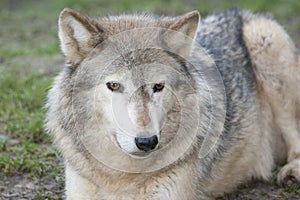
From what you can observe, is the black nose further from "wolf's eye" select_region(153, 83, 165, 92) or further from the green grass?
the green grass

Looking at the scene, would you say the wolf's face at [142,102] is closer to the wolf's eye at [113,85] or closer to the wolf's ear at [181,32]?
the wolf's eye at [113,85]

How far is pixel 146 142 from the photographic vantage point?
12.3ft

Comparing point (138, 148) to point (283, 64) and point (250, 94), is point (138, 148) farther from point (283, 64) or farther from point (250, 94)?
point (283, 64)

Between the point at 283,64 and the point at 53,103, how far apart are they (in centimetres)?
228

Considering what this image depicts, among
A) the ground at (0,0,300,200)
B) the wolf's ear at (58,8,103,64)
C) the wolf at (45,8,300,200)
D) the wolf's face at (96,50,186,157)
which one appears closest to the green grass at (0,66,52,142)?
Answer: the ground at (0,0,300,200)

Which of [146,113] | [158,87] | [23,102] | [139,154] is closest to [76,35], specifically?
[158,87]

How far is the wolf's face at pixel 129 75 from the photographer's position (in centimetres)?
395

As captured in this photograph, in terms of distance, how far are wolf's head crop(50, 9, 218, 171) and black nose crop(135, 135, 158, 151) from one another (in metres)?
0.05

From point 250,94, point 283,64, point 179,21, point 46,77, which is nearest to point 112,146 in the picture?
point 179,21

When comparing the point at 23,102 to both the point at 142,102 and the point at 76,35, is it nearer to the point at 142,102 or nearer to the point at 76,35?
the point at 76,35

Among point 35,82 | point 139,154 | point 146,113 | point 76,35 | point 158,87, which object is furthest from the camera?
point 35,82

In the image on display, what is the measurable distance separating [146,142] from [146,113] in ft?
0.66

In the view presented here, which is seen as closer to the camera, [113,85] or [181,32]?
[113,85]

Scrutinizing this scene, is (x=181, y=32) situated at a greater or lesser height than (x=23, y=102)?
greater
